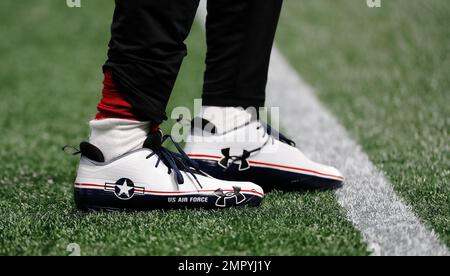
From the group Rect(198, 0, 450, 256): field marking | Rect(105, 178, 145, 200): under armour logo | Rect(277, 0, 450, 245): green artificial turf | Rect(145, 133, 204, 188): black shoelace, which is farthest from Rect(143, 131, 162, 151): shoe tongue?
Rect(277, 0, 450, 245): green artificial turf

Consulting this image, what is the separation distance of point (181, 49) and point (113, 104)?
229 millimetres

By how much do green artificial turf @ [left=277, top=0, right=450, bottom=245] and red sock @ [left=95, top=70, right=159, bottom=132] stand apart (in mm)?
826

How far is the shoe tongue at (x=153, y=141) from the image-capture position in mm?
1950

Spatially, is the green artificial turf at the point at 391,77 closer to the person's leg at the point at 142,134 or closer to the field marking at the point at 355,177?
the field marking at the point at 355,177

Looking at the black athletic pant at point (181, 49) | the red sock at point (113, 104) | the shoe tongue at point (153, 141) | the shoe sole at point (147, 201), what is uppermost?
the black athletic pant at point (181, 49)

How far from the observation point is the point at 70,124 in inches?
131

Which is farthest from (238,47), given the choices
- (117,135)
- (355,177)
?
(355,177)

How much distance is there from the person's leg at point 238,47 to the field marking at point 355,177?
437 millimetres

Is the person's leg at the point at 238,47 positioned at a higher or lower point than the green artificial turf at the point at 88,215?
higher

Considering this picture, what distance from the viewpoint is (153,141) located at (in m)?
1.96

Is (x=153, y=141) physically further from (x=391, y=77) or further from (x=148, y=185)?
(x=391, y=77)

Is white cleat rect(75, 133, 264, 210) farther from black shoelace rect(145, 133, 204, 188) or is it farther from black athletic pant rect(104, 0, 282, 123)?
black athletic pant rect(104, 0, 282, 123)

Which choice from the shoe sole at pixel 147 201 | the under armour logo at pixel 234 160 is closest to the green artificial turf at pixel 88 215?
the shoe sole at pixel 147 201
